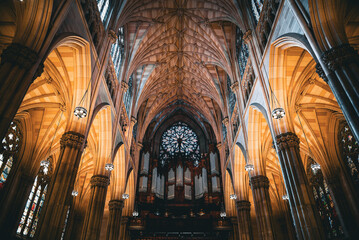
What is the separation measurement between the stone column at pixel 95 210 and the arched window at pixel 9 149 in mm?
5537

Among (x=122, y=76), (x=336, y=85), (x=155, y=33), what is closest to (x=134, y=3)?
(x=155, y=33)

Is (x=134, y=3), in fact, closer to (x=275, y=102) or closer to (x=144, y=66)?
(x=144, y=66)

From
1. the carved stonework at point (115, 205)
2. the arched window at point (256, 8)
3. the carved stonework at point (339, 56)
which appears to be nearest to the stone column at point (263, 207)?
the carved stonework at point (339, 56)

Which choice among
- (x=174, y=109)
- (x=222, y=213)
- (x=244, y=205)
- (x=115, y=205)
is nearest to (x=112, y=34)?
(x=115, y=205)

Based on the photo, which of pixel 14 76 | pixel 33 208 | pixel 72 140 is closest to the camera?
pixel 14 76

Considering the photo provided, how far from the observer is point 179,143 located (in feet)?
96.4

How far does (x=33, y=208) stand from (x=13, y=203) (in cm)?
326

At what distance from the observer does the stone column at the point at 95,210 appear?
1295 cm

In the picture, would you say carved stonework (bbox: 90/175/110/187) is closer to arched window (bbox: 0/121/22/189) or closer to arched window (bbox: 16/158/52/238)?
arched window (bbox: 16/158/52/238)

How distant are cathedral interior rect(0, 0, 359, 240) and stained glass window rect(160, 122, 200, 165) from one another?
23 cm

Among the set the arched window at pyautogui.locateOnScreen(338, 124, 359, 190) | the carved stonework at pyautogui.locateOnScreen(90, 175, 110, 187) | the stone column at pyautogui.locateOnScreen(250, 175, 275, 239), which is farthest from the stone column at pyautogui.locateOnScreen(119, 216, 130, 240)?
the arched window at pyautogui.locateOnScreen(338, 124, 359, 190)

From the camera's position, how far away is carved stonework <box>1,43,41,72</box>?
695 centimetres

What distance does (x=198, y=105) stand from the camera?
28281mm

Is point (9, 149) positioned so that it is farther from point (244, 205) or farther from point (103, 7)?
point (244, 205)
